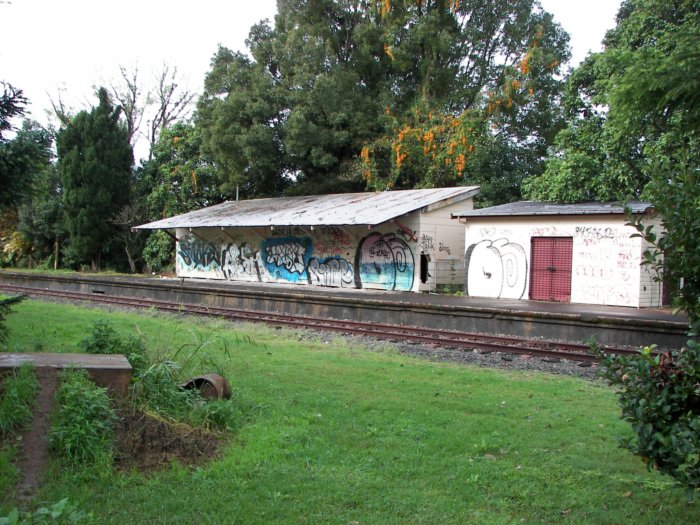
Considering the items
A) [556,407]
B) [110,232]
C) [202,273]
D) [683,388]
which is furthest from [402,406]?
[110,232]

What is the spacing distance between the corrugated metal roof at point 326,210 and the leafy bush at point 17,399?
16.3 m

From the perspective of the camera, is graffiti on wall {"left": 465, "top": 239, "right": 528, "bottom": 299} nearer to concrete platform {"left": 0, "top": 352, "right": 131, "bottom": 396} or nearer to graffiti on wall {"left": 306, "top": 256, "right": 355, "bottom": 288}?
graffiti on wall {"left": 306, "top": 256, "right": 355, "bottom": 288}

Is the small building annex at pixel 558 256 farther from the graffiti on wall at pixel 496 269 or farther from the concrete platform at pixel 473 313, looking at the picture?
the concrete platform at pixel 473 313

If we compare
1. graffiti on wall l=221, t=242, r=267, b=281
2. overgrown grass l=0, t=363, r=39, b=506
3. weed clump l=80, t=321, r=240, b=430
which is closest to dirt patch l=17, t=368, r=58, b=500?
overgrown grass l=0, t=363, r=39, b=506

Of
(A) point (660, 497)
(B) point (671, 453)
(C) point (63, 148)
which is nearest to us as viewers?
(B) point (671, 453)

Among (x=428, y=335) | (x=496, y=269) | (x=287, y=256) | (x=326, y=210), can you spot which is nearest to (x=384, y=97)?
(x=326, y=210)

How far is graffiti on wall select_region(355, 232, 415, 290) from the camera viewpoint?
2338cm

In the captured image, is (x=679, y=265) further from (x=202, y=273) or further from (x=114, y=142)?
(x=114, y=142)

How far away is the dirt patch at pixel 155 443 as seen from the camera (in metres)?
4.75

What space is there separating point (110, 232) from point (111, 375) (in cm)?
3525

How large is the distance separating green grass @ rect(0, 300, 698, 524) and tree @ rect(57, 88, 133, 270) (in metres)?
30.7

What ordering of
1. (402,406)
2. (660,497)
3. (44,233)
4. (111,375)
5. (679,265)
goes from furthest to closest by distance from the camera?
(44,233) < (402,406) < (111,375) < (660,497) < (679,265)

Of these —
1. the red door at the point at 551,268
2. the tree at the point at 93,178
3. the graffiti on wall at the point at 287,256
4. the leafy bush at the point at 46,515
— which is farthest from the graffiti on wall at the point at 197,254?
the leafy bush at the point at 46,515

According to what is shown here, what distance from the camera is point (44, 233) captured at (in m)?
40.9
